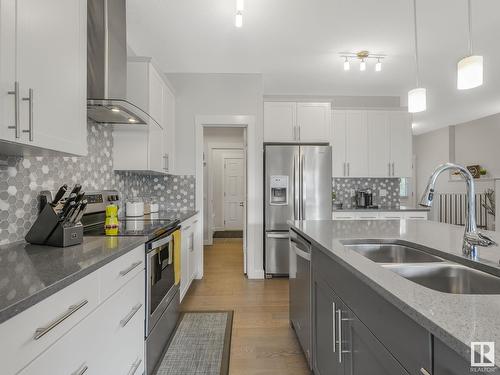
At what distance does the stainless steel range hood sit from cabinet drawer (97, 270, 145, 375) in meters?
1.16

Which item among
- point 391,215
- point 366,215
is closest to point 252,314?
point 366,215

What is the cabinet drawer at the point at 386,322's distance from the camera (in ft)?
2.17

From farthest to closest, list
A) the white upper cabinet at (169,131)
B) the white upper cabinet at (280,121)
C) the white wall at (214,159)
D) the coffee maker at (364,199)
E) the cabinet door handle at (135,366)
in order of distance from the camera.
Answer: the white wall at (214,159)
the coffee maker at (364,199)
the white upper cabinet at (280,121)
the white upper cabinet at (169,131)
the cabinet door handle at (135,366)

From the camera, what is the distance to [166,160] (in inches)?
126

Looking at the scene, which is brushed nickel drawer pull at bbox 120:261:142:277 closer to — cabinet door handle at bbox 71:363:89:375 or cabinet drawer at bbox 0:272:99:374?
cabinet drawer at bbox 0:272:99:374

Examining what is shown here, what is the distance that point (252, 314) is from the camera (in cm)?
263

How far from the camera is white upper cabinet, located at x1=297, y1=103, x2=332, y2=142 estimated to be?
3.84 metres

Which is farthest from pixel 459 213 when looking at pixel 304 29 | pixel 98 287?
pixel 98 287

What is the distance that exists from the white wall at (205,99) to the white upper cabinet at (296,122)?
20 cm

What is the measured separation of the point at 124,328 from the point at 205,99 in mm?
2994

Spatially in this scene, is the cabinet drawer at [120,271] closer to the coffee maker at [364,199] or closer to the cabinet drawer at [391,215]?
the cabinet drawer at [391,215]

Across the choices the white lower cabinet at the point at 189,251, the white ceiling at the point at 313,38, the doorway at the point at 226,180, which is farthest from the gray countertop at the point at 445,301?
the doorway at the point at 226,180

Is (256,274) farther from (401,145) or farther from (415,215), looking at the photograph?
(401,145)

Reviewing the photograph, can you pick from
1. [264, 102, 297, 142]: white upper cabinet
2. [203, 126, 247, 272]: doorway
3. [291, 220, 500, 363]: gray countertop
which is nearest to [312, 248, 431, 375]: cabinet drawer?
Result: [291, 220, 500, 363]: gray countertop
